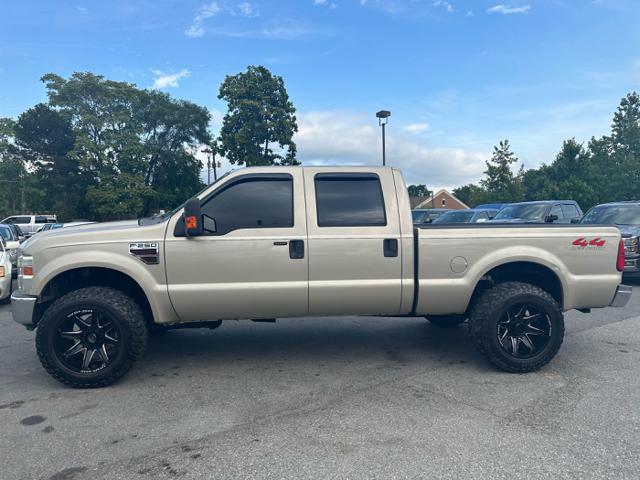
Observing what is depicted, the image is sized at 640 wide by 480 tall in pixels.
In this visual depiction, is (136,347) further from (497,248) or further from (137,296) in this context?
(497,248)

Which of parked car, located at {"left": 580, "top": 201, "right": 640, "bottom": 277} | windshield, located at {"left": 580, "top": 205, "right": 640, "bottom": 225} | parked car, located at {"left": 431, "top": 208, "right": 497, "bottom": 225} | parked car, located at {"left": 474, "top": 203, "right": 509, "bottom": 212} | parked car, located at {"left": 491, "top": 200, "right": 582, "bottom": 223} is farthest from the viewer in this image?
parked car, located at {"left": 474, "top": 203, "right": 509, "bottom": 212}

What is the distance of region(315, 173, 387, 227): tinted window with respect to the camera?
4254mm

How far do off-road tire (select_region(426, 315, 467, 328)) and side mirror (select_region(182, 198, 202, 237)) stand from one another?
3.05 m

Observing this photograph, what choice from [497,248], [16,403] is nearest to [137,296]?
[16,403]

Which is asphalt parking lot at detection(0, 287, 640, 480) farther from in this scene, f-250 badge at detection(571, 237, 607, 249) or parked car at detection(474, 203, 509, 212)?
parked car at detection(474, 203, 509, 212)

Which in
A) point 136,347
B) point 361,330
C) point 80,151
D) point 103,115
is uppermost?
point 103,115

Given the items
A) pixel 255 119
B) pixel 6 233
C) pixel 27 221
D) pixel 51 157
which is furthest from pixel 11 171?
pixel 6 233

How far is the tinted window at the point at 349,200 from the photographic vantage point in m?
4.25

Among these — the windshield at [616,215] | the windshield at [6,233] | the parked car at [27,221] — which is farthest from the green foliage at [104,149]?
the windshield at [616,215]

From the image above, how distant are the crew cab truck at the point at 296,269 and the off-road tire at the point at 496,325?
0.01 metres

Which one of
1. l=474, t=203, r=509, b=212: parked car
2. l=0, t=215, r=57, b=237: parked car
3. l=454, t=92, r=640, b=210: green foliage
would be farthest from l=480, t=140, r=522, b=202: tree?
l=0, t=215, r=57, b=237: parked car

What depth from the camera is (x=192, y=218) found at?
3906 mm

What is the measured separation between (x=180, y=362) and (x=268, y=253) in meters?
1.64

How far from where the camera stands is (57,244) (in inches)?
156
